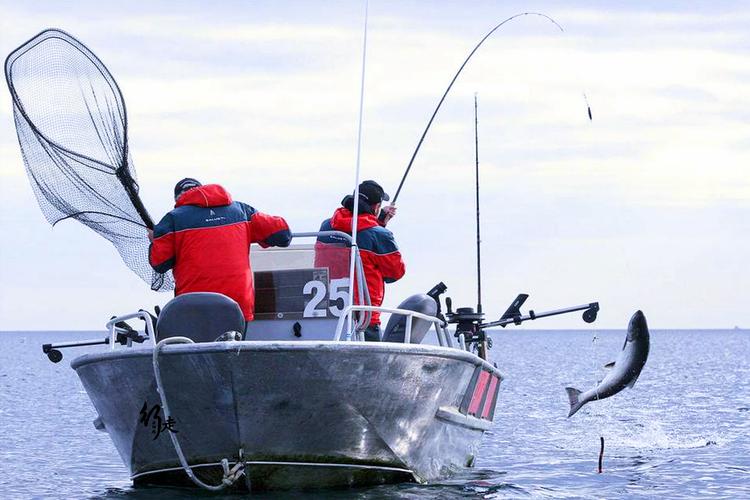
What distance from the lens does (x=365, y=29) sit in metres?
11.3

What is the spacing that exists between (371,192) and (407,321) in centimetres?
166

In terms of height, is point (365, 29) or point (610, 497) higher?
point (365, 29)

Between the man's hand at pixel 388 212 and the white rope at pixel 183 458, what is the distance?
298cm

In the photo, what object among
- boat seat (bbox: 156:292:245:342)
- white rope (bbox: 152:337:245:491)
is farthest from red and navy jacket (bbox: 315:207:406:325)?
white rope (bbox: 152:337:245:491)

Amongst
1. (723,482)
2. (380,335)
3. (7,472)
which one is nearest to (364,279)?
(380,335)

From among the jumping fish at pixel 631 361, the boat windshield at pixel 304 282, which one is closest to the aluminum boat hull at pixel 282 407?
the boat windshield at pixel 304 282

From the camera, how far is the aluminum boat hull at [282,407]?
29.4 ft

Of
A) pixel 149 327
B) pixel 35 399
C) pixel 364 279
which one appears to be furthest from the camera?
pixel 35 399

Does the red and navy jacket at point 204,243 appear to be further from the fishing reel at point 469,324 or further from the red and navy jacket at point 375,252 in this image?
the fishing reel at point 469,324

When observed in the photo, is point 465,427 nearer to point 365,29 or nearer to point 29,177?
point 365,29

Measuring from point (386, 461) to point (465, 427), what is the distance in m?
1.68

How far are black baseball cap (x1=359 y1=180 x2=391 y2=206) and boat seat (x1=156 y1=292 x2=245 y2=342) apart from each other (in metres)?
2.00

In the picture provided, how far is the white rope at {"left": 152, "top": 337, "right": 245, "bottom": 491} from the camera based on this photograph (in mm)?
9039

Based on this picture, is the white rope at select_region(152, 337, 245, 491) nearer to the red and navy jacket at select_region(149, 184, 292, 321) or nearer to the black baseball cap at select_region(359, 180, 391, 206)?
the red and navy jacket at select_region(149, 184, 292, 321)
